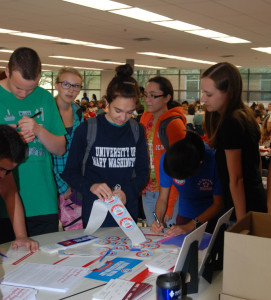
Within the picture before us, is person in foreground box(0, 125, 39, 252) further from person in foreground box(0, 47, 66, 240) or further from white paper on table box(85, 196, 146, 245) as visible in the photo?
white paper on table box(85, 196, 146, 245)

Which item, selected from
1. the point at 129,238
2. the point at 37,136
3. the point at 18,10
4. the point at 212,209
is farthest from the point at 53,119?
the point at 18,10

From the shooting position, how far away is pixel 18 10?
6.68 m

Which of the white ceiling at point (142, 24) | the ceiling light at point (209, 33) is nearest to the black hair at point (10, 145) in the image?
the white ceiling at point (142, 24)

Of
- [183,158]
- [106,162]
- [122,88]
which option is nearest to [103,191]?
[106,162]

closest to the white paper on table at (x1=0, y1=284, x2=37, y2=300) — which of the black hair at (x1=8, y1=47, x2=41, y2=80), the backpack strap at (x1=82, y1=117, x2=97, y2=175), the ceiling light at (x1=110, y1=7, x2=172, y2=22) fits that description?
the backpack strap at (x1=82, y1=117, x2=97, y2=175)

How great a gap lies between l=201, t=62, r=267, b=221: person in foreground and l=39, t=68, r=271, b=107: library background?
16352mm

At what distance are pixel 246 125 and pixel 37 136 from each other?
106cm

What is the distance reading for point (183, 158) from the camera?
2.11 metres

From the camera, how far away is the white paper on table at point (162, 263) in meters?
1.60

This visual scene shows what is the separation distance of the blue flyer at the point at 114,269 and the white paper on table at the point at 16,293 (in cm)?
23

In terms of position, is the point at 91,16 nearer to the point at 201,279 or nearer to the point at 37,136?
the point at 37,136

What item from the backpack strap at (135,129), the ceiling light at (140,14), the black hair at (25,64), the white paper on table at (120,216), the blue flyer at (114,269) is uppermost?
the ceiling light at (140,14)

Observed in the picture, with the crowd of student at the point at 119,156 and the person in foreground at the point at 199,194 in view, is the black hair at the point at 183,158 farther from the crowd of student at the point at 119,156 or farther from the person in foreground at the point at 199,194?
the person in foreground at the point at 199,194

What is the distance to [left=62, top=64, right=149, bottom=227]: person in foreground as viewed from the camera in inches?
86.3
